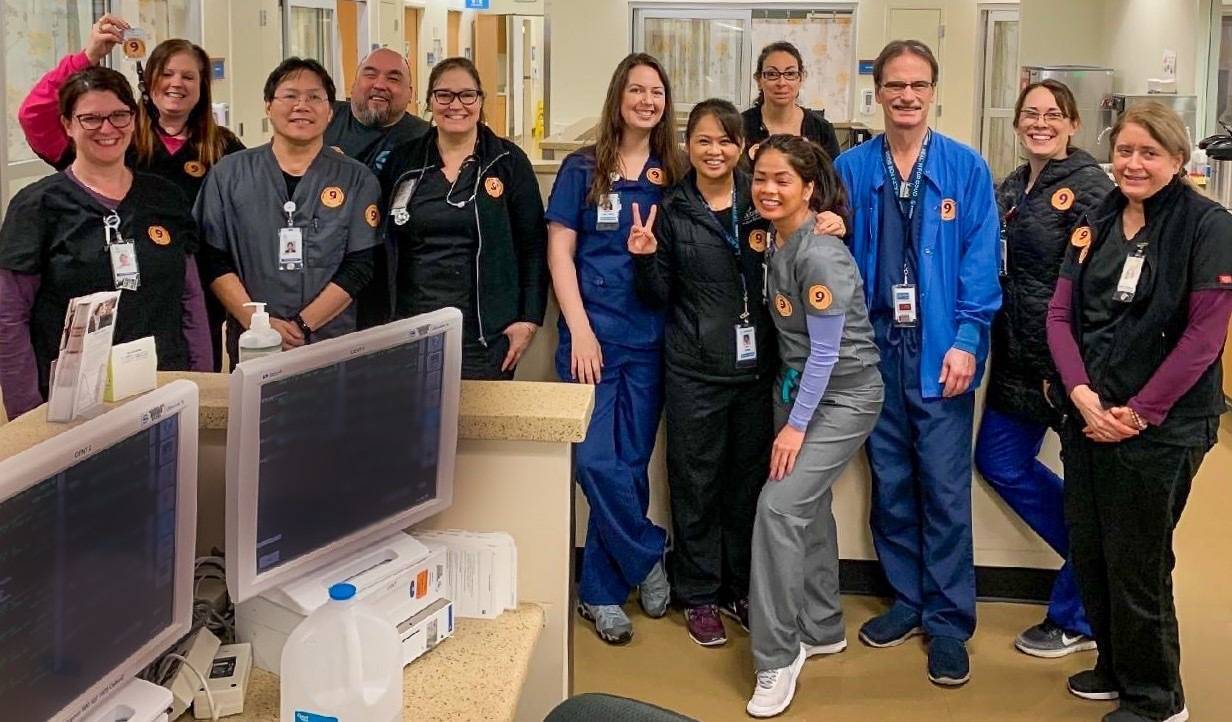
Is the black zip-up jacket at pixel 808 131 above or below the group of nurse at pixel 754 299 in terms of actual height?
above

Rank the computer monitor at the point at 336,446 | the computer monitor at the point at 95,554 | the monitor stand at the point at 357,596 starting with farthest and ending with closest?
the monitor stand at the point at 357,596
the computer monitor at the point at 336,446
the computer monitor at the point at 95,554

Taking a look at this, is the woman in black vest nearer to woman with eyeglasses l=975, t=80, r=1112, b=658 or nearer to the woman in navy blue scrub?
woman with eyeglasses l=975, t=80, r=1112, b=658

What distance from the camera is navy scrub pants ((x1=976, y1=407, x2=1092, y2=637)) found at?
312 centimetres

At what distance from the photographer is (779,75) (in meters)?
3.58

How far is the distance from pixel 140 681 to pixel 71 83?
1702mm

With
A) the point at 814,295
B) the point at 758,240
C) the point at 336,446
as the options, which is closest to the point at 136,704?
the point at 336,446

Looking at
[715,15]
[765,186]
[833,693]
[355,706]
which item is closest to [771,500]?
[833,693]

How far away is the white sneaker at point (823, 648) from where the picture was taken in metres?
3.05

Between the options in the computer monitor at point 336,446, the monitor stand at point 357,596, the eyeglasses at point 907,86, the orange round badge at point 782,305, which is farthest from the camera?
the eyeglasses at point 907,86

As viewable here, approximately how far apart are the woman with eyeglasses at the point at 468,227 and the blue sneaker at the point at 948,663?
1.26 m

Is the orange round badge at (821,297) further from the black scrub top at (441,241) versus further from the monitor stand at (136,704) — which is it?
the monitor stand at (136,704)

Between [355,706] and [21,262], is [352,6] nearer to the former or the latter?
[21,262]

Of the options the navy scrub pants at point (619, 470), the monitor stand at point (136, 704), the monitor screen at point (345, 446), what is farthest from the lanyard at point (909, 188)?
the monitor stand at point (136, 704)

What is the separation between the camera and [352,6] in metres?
10.3
